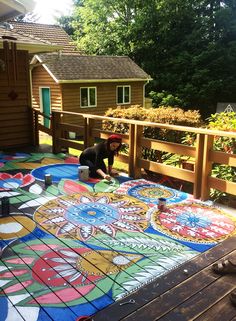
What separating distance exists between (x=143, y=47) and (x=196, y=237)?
19752 millimetres

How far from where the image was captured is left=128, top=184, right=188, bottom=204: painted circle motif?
4.33 meters

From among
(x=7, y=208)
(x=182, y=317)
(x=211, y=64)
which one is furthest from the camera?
(x=211, y=64)

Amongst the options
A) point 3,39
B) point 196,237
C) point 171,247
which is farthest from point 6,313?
point 3,39

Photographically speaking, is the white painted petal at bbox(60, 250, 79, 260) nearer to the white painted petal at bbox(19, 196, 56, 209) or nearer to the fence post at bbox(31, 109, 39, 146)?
the white painted petal at bbox(19, 196, 56, 209)

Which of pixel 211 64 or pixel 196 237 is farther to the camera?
pixel 211 64

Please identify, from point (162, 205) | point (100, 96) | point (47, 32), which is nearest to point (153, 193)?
point (162, 205)

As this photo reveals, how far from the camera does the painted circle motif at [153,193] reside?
171 inches

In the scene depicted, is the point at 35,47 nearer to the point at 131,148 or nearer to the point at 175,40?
the point at 131,148

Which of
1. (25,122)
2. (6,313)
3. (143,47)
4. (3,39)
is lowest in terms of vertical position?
(6,313)

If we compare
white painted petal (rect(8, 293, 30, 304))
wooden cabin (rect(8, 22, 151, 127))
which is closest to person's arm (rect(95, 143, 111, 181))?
white painted petal (rect(8, 293, 30, 304))

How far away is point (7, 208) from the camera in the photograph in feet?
12.5

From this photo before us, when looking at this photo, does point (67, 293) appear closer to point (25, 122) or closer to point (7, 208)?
point (7, 208)

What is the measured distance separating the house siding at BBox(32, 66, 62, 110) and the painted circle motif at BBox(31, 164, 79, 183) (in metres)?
8.14

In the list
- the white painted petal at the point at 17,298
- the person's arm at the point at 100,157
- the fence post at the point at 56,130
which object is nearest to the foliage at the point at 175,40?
the fence post at the point at 56,130
